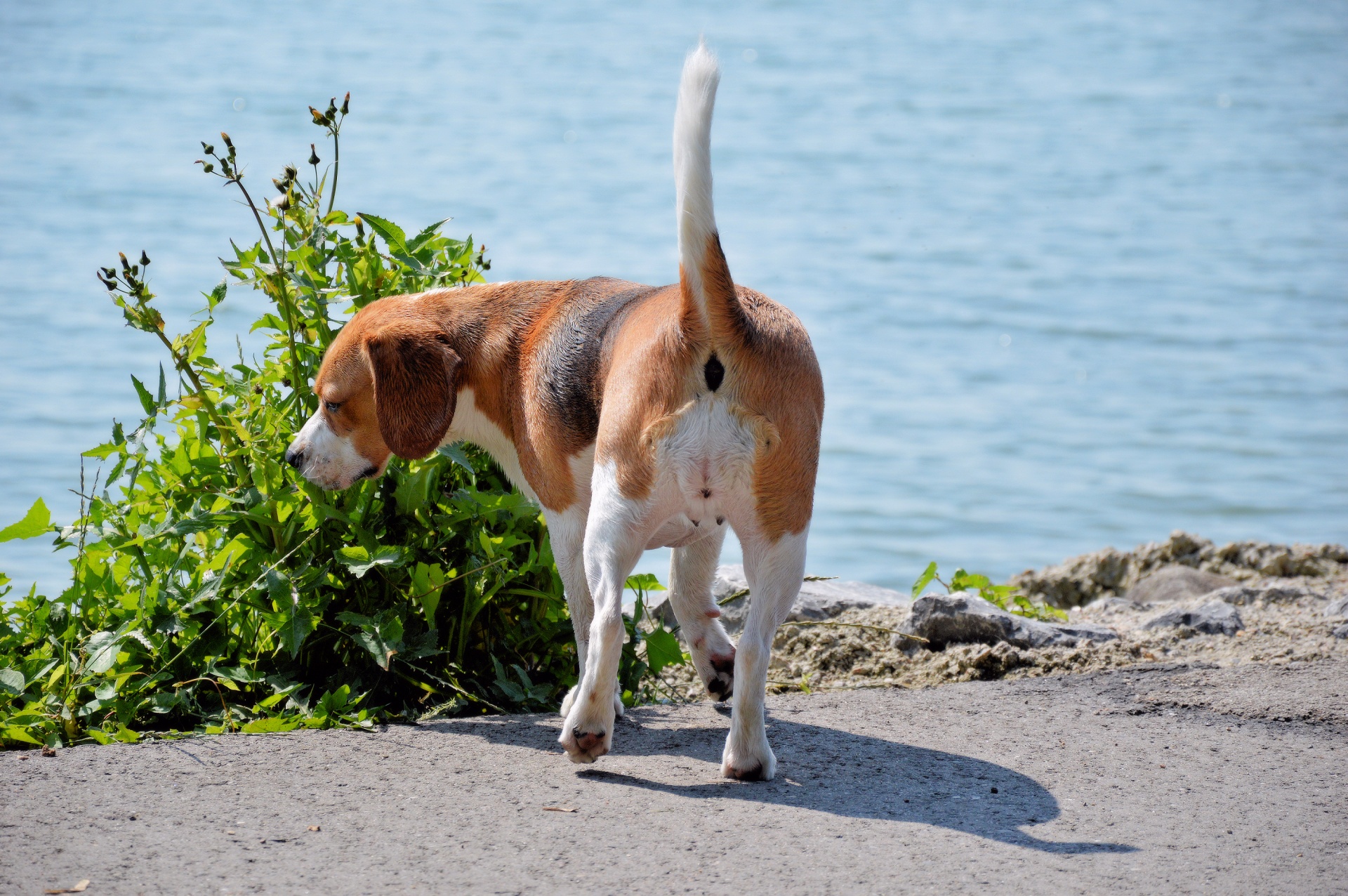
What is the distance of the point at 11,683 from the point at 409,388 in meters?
1.68

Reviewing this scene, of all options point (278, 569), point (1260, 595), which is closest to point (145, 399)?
point (278, 569)

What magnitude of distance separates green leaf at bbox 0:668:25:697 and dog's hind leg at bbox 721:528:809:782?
245cm

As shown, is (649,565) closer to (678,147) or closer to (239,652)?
(239,652)

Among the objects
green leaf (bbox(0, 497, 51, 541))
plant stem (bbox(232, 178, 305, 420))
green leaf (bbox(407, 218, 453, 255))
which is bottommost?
green leaf (bbox(0, 497, 51, 541))

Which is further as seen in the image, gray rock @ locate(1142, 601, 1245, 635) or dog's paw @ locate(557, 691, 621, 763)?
gray rock @ locate(1142, 601, 1245, 635)

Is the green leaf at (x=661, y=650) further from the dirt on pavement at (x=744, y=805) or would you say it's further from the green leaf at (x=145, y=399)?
the green leaf at (x=145, y=399)

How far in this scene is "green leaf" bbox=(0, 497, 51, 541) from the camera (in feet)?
16.2

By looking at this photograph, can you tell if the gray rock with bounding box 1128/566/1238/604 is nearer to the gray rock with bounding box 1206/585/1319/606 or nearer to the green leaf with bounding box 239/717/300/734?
the gray rock with bounding box 1206/585/1319/606

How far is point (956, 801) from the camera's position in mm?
4168

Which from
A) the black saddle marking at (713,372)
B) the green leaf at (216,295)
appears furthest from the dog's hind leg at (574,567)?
the green leaf at (216,295)

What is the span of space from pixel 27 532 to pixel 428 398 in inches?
62.0

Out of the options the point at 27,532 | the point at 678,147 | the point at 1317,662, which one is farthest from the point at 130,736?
the point at 1317,662

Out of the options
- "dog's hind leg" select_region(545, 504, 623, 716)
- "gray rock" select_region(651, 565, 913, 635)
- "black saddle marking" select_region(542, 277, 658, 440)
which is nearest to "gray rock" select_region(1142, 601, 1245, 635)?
"gray rock" select_region(651, 565, 913, 635)

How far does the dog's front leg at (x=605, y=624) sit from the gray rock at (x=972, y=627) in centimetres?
218
